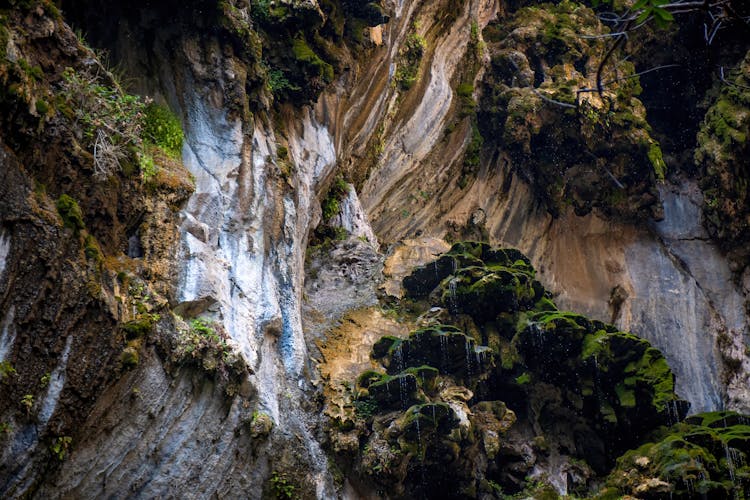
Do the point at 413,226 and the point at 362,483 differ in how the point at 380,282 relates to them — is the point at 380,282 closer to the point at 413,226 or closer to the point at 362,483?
the point at 413,226

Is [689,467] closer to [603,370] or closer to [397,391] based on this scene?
[603,370]

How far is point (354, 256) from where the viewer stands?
14836 millimetres

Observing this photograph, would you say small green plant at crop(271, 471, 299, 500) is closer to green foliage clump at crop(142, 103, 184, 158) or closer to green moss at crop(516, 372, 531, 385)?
green foliage clump at crop(142, 103, 184, 158)

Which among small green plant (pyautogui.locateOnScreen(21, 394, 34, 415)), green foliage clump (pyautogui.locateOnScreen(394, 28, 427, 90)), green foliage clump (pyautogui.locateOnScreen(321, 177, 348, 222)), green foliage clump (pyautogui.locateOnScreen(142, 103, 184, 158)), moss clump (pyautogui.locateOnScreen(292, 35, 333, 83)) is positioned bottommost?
small green plant (pyautogui.locateOnScreen(21, 394, 34, 415))

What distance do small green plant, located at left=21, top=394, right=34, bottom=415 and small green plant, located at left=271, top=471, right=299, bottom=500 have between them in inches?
142

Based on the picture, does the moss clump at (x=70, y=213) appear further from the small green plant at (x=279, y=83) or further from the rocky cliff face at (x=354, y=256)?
the small green plant at (x=279, y=83)

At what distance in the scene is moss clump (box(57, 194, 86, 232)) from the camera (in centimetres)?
710

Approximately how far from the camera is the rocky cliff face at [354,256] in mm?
7223

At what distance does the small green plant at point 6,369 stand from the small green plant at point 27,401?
10.7 inches

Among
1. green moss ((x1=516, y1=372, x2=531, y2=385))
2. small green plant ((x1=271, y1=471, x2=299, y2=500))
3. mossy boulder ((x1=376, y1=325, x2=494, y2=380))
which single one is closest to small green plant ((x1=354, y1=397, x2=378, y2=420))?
mossy boulder ((x1=376, y1=325, x2=494, y2=380))

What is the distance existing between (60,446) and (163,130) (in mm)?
5262

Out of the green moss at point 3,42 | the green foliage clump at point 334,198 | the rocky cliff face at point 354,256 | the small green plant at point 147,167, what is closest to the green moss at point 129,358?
the rocky cliff face at point 354,256

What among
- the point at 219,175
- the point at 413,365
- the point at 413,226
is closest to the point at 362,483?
the point at 413,365

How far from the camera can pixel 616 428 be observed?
13.3m
